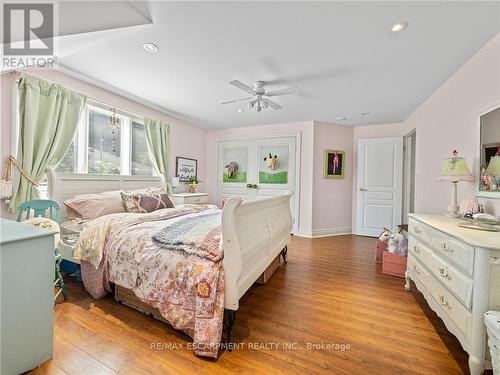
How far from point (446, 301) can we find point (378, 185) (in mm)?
3614

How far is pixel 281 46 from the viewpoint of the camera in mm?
2117

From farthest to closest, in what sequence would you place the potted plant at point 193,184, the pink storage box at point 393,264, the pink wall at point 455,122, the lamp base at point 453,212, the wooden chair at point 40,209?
the potted plant at point 193,184
the pink storage box at point 393,264
the wooden chair at point 40,209
the lamp base at point 453,212
the pink wall at point 455,122

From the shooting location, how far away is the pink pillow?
254cm

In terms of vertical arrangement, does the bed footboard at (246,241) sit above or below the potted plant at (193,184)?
below

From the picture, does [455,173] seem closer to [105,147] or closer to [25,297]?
[25,297]

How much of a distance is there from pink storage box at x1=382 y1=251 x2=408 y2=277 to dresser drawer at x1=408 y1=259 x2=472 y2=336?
83cm

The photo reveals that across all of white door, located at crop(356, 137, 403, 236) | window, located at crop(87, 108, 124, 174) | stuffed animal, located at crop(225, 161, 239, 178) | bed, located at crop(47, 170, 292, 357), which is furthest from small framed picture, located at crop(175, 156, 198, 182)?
white door, located at crop(356, 137, 403, 236)

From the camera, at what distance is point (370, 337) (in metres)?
1.65

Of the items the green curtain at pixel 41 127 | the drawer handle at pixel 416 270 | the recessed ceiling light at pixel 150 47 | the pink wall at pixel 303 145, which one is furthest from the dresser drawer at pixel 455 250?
the green curtain at pixel 41 127

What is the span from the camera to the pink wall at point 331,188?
4.76 meters

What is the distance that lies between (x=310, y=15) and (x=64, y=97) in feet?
9.53

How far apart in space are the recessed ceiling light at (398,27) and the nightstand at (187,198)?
3.65 meters

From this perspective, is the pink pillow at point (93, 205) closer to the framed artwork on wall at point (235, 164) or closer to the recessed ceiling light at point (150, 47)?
the recessed ceiling light at point (150, 47)

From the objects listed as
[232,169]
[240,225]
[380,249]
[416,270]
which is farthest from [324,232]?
[240,225]
